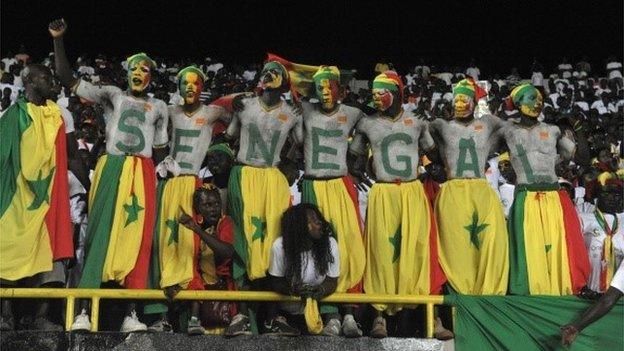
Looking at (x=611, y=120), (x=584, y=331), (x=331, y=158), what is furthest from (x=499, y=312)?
(x=611, y=120)

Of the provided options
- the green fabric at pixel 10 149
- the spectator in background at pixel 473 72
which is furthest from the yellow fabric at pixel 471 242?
the spectator in background at pixel 473 72

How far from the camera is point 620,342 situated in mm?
Result: 7715

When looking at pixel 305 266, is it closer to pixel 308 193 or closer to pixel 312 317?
pixel 312 317

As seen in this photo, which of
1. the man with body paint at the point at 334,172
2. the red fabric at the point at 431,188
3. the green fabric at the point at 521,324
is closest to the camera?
the green fabric at the point at 521,324

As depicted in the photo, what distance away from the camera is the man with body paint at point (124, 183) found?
7.46 m

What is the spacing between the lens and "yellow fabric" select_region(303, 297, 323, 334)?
7246 millimetres

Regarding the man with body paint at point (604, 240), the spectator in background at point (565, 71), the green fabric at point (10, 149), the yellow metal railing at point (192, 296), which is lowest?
the yellow metal railing at point (192, 296)

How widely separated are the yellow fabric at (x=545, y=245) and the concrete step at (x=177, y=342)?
3.96 ft

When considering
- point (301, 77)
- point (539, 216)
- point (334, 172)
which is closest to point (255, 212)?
point (334, 172)

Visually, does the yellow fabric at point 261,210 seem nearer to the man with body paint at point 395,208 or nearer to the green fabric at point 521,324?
the man with body paint at point 395,208

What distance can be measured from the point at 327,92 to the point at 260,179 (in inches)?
35.1

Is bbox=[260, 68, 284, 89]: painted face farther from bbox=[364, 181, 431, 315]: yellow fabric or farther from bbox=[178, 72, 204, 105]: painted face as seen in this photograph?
bbox=[364, 181, 431, 315]: yellow fabric

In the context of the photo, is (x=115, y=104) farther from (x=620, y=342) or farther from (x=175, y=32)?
(x=175, y=32)

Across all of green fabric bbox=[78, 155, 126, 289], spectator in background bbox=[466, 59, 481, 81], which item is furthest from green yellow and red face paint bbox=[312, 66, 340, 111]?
spectator in background bbox=[466, 59, 481, 81]
